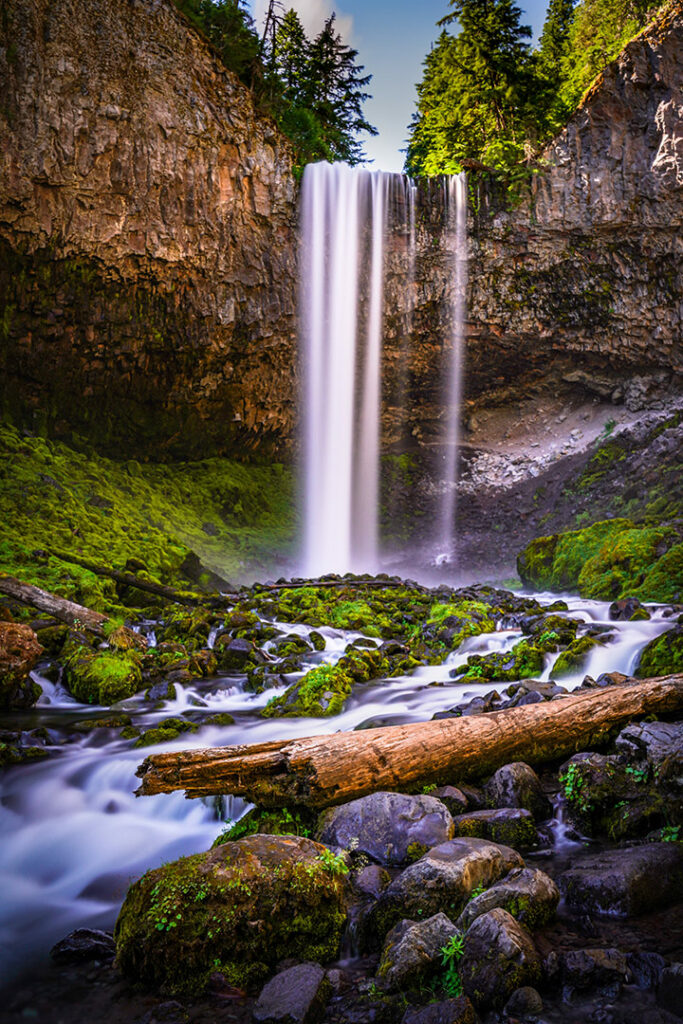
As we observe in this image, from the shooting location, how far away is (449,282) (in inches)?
796

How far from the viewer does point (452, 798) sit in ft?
11.5

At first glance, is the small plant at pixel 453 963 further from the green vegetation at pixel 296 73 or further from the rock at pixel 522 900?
the green vegetation at pixel 296 73

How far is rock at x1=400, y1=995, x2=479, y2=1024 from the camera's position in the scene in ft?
6.50

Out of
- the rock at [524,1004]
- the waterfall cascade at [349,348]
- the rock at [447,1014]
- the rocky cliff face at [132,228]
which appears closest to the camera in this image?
the rock at [447,1014]

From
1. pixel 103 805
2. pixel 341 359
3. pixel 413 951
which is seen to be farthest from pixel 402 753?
pixel 341 359

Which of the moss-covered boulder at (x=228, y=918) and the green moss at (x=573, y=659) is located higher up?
the moss-covered boulder at (x=228, y=918)

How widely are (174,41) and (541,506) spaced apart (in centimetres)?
1657

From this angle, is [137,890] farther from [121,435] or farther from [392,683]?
[121,435]

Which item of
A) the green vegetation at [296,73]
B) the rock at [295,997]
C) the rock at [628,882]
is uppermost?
the green vegetation at [296,73]

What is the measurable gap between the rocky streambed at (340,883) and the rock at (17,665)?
0.19m

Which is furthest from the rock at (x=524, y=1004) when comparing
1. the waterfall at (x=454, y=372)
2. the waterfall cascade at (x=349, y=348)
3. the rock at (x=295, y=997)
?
the waterfall at (x=454, y=372)

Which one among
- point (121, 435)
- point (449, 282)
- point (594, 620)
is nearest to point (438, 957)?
point (594, 620)

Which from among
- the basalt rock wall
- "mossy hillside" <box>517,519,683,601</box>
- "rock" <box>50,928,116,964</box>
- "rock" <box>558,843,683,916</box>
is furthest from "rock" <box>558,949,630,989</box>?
the basalt rock wall

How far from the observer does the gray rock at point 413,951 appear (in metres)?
2.27
